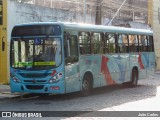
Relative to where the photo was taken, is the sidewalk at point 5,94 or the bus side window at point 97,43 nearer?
the sidewalk at point 5,94

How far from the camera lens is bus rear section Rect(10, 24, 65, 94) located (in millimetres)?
14969

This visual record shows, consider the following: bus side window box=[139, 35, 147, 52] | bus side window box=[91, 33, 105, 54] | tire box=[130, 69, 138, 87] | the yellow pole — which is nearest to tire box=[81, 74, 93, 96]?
bus side window box=[91, 33, 105, 54]

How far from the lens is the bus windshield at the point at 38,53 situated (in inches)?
592

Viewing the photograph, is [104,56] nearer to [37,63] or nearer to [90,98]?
[90,98]

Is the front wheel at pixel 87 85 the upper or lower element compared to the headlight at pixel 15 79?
lower

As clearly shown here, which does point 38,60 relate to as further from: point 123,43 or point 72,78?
point 123,43

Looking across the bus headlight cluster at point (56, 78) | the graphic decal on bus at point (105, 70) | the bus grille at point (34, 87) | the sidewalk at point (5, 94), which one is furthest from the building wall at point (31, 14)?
the bus headlight cluster at point (56, 78)

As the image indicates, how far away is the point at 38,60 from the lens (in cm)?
1512

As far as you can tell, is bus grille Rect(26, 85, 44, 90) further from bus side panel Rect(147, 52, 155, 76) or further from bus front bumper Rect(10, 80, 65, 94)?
bus side panel Rect(147, 52, 155, 76)

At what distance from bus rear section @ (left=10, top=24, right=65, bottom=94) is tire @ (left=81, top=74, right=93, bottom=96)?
5.51ft

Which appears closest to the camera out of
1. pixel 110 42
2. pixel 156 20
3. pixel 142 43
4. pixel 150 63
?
Answer: pixel 110 42

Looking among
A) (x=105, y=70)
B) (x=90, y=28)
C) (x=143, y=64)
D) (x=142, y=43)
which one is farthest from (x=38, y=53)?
(x=143, y=64)

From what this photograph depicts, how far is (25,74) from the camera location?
50.2 feet

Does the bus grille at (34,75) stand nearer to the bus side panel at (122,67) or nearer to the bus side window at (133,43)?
the bus side panel at (122,67)
